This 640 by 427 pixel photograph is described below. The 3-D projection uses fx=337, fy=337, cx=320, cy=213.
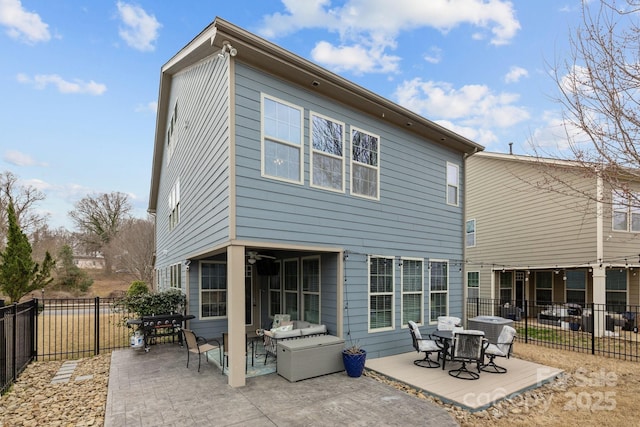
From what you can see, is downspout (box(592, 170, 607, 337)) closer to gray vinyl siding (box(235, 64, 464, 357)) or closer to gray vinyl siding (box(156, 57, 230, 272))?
gray vinyl siding (box(235, 64, 464, 357))

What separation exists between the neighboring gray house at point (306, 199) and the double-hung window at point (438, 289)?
4cm

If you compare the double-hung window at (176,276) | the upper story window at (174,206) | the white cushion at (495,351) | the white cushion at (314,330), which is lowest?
the white cushion at (495,351)

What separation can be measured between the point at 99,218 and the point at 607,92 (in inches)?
1420

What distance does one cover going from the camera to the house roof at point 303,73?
5566mm

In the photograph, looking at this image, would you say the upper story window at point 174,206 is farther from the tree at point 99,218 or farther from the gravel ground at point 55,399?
the tree at point 99,218

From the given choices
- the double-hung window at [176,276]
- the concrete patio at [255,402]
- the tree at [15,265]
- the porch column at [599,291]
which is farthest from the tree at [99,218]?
the porch column at [599,291]

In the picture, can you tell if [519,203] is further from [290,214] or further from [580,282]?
[290,214]

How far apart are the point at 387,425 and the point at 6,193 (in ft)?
102

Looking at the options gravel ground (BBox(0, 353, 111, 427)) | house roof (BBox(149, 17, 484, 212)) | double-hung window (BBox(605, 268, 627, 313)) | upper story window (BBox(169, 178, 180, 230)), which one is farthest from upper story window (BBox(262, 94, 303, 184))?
double-hung window (BBox(605, 268, 627, 313))

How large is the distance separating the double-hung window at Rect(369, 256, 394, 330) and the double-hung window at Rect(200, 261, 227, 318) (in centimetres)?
456

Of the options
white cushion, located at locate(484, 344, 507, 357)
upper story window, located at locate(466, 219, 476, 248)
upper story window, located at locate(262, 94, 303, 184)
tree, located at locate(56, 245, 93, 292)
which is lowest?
tree, located at locate(56, 245, 93, 292)

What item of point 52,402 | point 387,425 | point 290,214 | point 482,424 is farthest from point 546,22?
point 52,402

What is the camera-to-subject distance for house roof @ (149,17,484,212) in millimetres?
5566

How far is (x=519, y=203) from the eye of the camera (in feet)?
47.9
